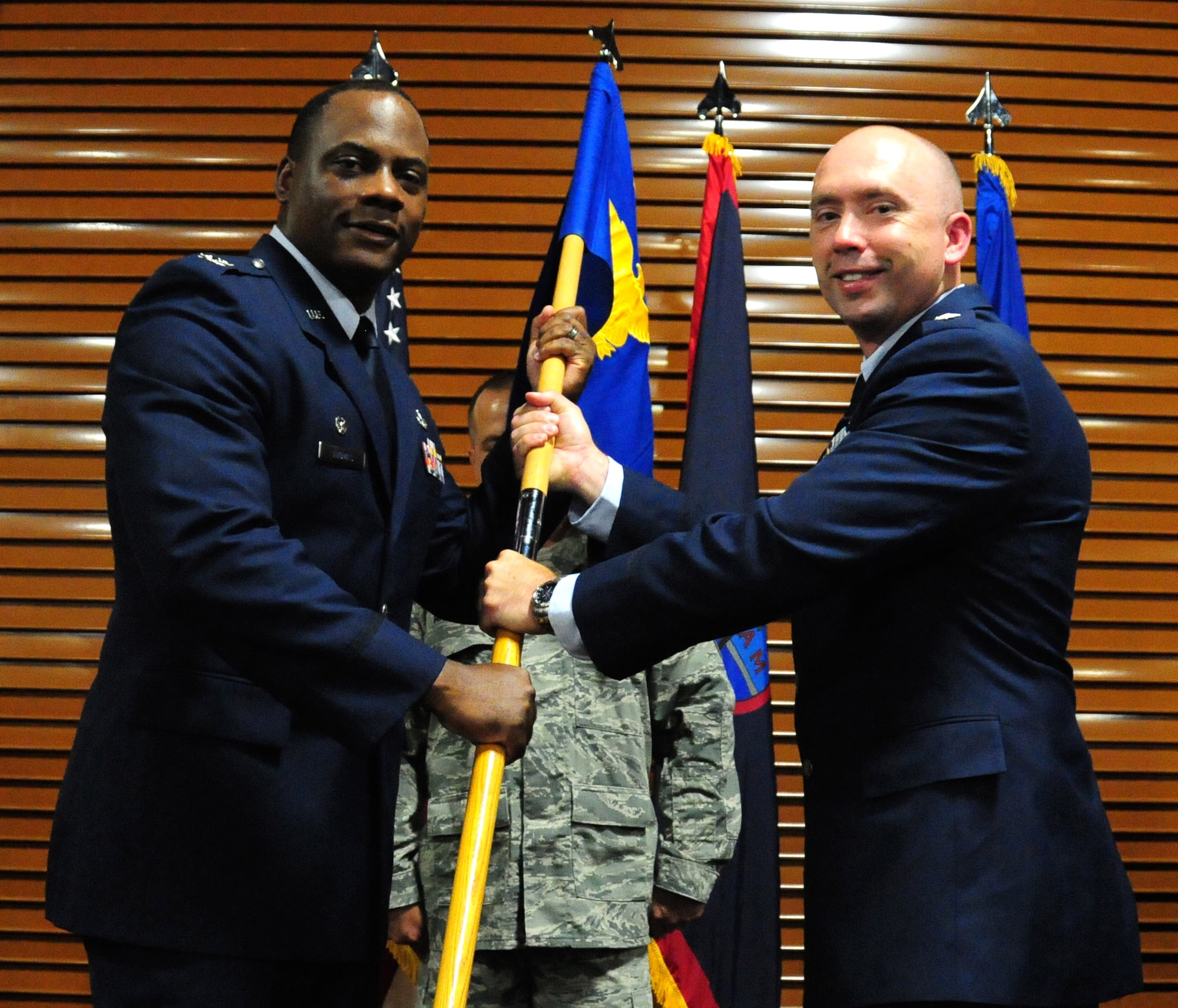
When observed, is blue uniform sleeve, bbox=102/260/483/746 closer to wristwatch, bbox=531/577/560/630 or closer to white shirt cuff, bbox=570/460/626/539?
wristwatch, bbox=531/577/560/630

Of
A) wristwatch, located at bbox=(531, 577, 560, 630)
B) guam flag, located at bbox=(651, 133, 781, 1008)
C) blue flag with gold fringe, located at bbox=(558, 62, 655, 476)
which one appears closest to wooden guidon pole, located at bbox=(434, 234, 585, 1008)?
wristwatch, located at bbox=(531, 577, 560, 630)

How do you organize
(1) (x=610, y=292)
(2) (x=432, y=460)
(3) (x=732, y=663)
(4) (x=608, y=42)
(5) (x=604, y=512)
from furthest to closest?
(3) (x=732, y=663) < (1) (x=610, y=292) < (4) (x=608, y=42) < (5) (x=604, y=512) < (2) (x=432, y=460)

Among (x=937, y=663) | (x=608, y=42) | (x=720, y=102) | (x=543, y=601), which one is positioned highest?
(x=720, y=102)

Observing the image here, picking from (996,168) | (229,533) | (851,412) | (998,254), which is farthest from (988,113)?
(229,533)

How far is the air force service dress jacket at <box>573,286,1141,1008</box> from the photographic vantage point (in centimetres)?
155

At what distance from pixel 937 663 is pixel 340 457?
33.1 inches

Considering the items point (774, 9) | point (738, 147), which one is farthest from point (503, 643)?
point (774, 9)

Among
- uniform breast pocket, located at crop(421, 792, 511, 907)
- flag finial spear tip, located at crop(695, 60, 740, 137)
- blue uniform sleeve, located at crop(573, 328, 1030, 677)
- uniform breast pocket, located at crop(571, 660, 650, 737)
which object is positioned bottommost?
uniform breast pocket, located at crop(421, 792, 511, 907)

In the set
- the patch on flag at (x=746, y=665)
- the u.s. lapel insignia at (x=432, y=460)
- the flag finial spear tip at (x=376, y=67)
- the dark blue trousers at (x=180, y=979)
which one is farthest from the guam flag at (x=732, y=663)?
the dark blue trousers at (x=180, y=979)

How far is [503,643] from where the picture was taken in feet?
6.37

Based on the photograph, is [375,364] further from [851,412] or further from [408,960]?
[408,960]

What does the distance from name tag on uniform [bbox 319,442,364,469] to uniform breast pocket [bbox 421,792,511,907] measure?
1.00 metres

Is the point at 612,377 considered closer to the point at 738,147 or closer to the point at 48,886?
the point at 738,147

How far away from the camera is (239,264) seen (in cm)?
174
